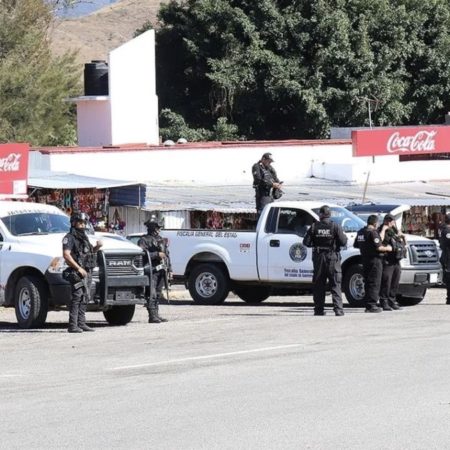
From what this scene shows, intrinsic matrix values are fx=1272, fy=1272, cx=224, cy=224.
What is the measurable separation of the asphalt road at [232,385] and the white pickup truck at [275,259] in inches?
120

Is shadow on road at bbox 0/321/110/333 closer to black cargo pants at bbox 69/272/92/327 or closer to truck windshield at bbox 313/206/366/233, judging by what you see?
black cargo pants at bbox 69/272/92/327

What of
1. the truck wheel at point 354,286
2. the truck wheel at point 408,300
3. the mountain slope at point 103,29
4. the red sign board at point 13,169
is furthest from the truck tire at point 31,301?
the mountain slope at point 103,29

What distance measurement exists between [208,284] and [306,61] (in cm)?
3065

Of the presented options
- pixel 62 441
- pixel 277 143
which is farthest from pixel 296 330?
pixel 277 143

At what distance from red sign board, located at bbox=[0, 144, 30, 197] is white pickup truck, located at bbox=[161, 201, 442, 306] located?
563 centimetres

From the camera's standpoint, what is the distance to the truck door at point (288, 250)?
23.4 meters

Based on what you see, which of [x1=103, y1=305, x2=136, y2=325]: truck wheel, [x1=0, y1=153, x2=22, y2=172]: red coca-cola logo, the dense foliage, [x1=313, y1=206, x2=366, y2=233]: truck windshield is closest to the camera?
[x1=103, y1=305, x2=136, y2=325]: truck wheel

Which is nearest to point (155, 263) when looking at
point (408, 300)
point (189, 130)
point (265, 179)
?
point (408, 300)

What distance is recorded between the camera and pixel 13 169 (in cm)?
2934

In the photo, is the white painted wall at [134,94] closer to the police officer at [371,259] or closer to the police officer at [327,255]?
the police officer at [371,259]

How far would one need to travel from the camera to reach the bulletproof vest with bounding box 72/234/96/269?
18.2m

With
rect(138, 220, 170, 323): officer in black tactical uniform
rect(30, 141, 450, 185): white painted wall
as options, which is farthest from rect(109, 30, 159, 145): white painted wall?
rect(138, 220, 170, 323): officer in black tactical uniform

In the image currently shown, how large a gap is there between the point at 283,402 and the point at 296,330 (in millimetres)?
7112

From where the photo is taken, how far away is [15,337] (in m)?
18.3
